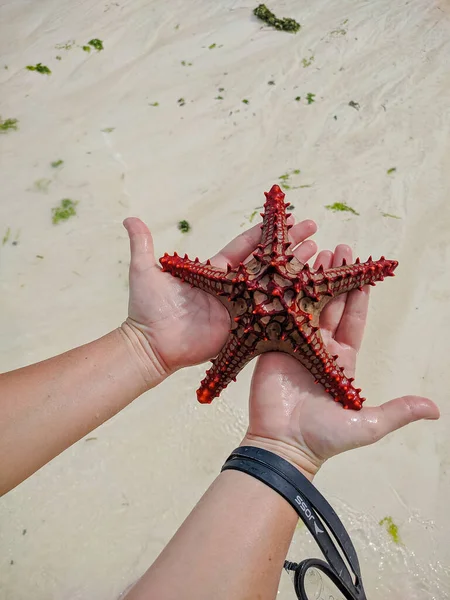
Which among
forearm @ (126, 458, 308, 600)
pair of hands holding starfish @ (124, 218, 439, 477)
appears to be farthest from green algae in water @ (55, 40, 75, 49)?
forearm @ (126, 458, 308, 600)

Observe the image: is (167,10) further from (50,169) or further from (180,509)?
(180,509)

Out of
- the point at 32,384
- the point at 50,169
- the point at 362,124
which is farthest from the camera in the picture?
the point at 362,124

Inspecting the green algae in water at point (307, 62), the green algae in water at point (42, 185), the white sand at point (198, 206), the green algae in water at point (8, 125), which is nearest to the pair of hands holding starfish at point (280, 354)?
the white sand at point (198, 206)

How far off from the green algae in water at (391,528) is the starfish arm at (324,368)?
4.66ft

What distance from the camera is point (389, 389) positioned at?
4.03m

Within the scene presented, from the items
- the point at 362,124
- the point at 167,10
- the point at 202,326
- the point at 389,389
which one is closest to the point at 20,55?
the point at 167,10

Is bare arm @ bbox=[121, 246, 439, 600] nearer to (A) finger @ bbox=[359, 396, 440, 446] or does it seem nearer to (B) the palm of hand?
(A) finger @ bbox=[359, 396, 440, 446]

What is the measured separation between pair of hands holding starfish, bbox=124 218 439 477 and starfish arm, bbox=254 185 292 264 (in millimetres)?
321

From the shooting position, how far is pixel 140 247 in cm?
331

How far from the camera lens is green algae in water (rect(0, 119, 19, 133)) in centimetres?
528

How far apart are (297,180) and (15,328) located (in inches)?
130

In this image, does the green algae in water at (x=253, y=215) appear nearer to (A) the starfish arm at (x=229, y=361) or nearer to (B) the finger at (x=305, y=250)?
(B) the finger at (x=305, y=250)

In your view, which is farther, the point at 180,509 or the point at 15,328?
the point at 15,328

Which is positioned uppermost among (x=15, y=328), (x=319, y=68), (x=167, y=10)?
(x=167, y=10)
